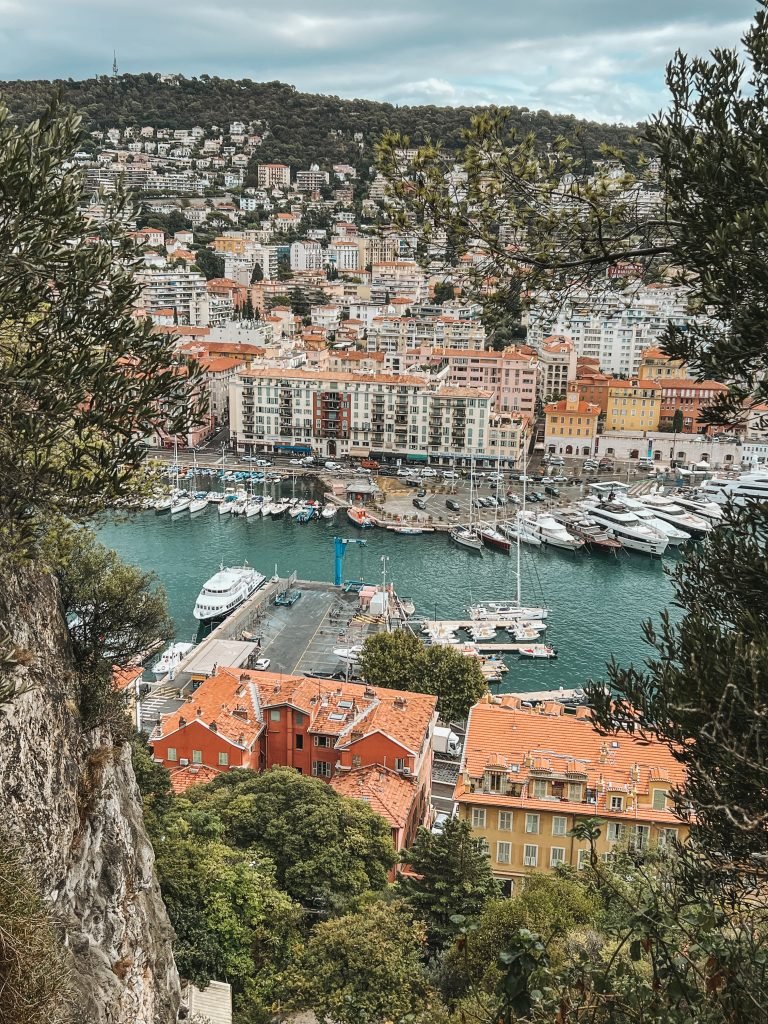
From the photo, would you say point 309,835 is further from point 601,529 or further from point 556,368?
point 556,368

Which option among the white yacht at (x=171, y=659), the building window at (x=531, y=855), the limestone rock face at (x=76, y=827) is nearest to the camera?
the limestone rock face at (x=76, y=827)

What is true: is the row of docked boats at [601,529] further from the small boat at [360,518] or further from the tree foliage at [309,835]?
the tree foliage at [309,835]

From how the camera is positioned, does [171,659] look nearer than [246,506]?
Yes

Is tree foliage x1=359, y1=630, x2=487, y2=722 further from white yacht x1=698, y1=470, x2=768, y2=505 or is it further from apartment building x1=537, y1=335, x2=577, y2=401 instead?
apartment building x1=537, y1=335, x2=577, y2=401

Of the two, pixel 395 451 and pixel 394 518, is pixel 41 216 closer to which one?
pixel 394 518

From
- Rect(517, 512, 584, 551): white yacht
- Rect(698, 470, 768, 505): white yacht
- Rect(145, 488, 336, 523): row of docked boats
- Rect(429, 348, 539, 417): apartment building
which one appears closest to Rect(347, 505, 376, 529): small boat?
Rect(145, 488, 336, 523): row of docked boats

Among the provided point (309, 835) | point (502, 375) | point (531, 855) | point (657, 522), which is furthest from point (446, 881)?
point (502, 375)

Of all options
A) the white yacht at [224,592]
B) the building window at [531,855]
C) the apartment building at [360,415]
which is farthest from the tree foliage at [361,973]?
the apartment building at [360,415]
